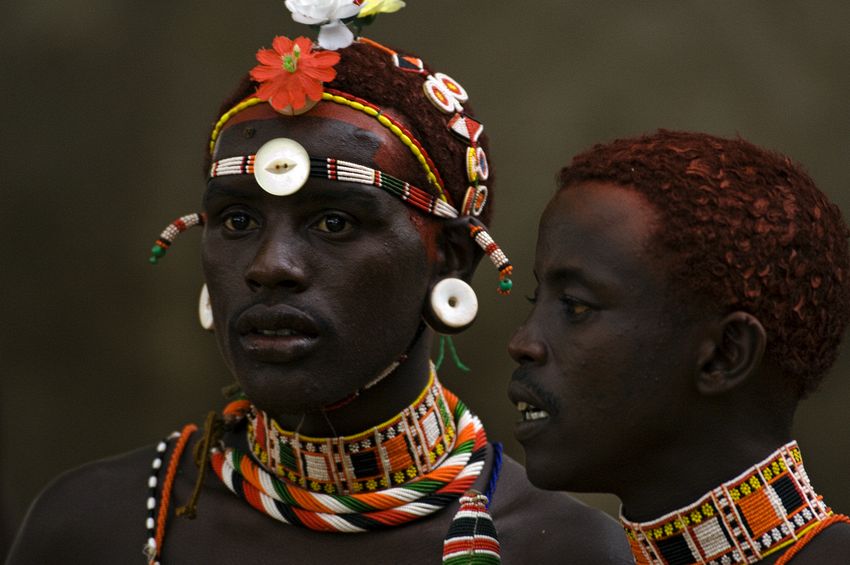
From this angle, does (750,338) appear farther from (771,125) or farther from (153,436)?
(153,436)

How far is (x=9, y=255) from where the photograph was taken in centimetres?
766

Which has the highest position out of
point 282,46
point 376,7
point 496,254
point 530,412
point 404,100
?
point 376,7

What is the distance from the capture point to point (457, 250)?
399 centimetres

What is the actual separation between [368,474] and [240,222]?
30.6 inches

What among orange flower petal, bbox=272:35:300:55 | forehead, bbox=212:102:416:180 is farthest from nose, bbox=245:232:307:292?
orange flower petal, bbox=272:35:300:55

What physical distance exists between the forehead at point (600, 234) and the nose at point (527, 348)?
147mm

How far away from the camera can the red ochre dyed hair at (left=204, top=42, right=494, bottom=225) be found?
3859 mm

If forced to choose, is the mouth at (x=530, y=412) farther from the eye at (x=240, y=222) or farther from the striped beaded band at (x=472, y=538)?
the eye at (x=240, y=222)

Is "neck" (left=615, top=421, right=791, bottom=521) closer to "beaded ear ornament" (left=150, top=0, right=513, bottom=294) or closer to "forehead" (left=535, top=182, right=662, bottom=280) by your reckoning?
"forehead" (left=535, top=182, right=662, bottom=280)

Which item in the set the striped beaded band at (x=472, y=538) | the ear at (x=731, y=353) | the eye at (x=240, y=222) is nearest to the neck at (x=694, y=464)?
the ear at (x=731, y=353)

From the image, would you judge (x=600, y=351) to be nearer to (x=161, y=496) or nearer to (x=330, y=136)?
(x=330, y=136)

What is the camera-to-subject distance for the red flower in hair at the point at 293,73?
3.70 meters

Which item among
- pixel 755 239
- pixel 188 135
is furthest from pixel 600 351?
pixel 188 135

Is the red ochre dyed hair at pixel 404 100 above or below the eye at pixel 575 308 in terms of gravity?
above
